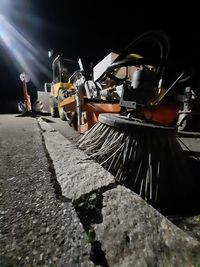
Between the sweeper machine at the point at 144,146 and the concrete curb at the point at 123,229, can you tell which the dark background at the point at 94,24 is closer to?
the sweeper machine at the point at 144,146

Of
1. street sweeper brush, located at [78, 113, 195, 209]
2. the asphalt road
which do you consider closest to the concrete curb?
street sweeper brush, located at [78, 113, 195, 209]

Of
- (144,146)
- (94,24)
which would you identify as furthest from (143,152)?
(94,24)

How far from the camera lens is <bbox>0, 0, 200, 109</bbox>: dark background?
4327mm

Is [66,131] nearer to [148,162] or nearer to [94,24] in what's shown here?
[148,162]

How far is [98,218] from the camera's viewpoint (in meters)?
0.64

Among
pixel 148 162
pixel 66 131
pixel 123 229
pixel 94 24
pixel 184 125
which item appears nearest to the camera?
pixel 123 229

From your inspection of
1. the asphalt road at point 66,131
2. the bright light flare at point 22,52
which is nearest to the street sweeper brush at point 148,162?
the asphalt road at point 66,131

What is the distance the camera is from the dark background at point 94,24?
4327 millimetres

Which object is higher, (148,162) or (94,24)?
(94,24)

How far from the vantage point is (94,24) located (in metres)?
6.58

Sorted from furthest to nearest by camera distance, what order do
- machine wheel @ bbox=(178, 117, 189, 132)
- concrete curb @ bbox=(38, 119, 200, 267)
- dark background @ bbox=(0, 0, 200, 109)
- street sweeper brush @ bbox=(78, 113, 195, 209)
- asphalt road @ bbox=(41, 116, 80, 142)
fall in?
dark background @ bbox=(0, 0, 200, 109), machine wheel @ bbox=(178, 117, 189, 132), asphalt road @ bbox=(41, 116, 80, 142), street sweeper brush @ bbox=(78, 113, 195, 209), concrete curb @ bbox=(38, 119, 200, 267)

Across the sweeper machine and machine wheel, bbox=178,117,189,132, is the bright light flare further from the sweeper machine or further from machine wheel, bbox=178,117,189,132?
the sweeper machine

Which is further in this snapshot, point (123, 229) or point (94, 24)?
point (94, 24)

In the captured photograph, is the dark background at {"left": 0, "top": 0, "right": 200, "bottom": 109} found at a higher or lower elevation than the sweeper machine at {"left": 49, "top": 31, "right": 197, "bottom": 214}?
higher
